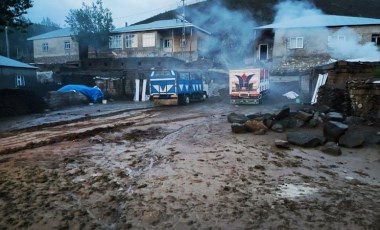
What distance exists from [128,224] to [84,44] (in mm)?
37343

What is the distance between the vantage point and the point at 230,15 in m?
43.2

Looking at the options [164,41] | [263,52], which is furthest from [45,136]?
[164,41]

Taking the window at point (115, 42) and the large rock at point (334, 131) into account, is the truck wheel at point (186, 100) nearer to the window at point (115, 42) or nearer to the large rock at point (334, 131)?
the large rock at point (334, 131)

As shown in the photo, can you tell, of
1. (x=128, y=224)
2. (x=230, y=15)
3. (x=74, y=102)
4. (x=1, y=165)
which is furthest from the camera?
(x=230, y=15)

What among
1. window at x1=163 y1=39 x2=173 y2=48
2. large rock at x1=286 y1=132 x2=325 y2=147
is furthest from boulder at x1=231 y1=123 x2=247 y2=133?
window at x1=163 y1=39 x2=173 y2=48

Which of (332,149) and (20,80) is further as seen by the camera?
(20,80)

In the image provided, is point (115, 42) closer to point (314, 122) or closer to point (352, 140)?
point (314, 122)

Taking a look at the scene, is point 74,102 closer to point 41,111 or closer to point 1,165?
point 41,111

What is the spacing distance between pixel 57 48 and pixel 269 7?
35.3m

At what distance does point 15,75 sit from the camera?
90.3 ft

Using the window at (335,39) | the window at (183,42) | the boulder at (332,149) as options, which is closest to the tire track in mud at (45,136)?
the boulder at (332,149)

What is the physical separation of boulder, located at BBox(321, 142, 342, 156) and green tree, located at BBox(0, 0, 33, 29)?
592 inches

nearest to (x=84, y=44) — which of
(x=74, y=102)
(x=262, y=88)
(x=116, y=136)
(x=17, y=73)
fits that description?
(x=17, y=73)

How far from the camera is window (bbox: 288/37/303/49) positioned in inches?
1066
